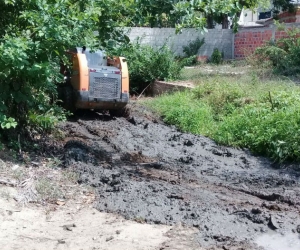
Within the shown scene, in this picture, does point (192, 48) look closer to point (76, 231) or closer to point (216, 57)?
point (216, 57)

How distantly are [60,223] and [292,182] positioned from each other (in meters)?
3.86

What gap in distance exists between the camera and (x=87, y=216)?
686 centimetres

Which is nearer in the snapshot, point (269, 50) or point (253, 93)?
point (253, 93)

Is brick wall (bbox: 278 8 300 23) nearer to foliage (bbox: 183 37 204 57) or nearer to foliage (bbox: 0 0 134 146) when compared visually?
foliage (bbox: 183 37 204 57)

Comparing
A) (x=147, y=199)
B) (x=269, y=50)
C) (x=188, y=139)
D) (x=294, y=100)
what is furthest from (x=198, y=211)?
(x=269, y=50)

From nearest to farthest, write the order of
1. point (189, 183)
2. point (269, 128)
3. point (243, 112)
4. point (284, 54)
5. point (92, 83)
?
point (189, 183)
point (269, 128)
point (243, 112)
point (92, 83)
point (284, 54)

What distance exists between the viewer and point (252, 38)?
80.3ft

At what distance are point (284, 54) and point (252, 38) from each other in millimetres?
6657

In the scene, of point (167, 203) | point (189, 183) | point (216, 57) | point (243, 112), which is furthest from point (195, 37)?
point (167, 203)

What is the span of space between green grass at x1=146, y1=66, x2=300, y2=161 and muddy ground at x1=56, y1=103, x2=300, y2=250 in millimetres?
310

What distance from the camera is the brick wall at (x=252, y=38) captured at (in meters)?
22.7

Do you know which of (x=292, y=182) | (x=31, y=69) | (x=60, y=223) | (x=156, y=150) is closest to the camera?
(x=60, y=223)

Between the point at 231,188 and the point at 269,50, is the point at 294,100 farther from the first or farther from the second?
the point at 269,50

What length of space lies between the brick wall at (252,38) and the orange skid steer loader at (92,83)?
31.8 ft
